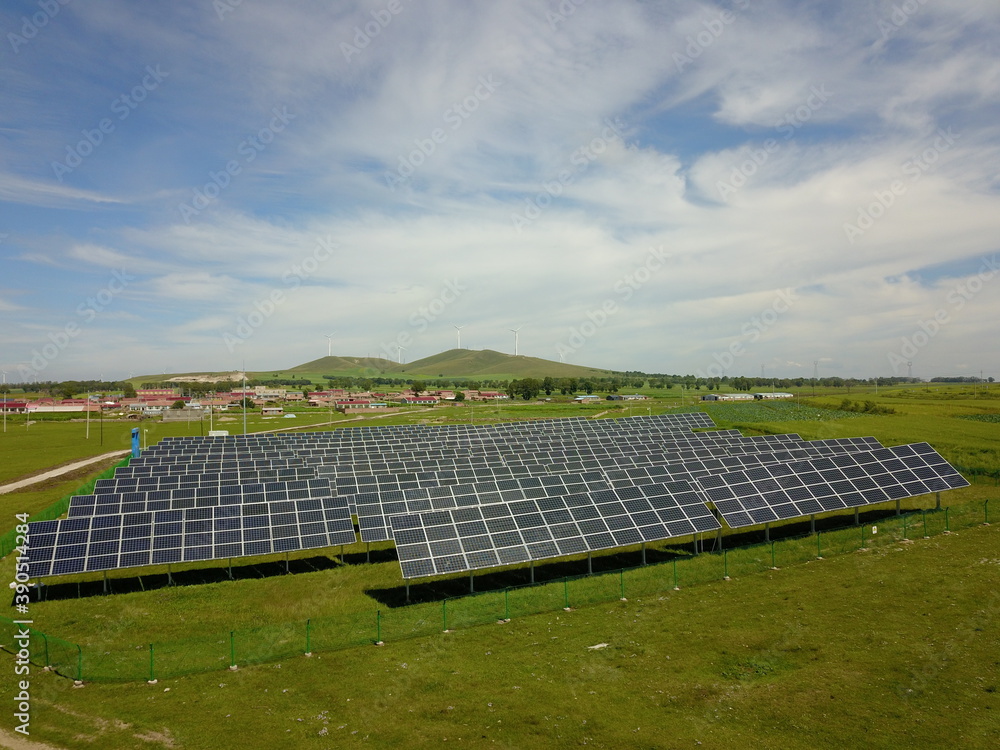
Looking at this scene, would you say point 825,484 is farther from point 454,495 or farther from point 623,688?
point 623,688

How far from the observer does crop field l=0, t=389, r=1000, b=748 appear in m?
14.9

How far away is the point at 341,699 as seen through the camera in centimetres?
1661

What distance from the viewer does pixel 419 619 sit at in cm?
2250

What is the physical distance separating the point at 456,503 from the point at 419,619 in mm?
8641

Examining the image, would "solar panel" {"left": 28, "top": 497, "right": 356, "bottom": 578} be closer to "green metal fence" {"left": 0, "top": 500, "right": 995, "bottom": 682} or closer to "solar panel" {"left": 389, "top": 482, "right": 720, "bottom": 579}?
"green metal fence" {"left": 0, "top": 500, "right": 995, "bottom": 682}

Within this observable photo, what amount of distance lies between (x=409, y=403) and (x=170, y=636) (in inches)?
6774

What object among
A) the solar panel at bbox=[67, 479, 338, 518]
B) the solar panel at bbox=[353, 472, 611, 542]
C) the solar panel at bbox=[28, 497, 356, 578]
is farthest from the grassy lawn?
the solar panel at bbox=[67, 479, 338, 518]

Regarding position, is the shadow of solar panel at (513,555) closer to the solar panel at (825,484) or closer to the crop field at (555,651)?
the crop field at (555,651)

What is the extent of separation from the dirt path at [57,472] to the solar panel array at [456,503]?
49.3 feet

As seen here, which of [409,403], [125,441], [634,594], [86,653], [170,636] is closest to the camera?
[86,653]

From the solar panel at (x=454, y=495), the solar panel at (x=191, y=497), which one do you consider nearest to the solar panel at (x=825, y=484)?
the solar panel at (x=454, y=495)

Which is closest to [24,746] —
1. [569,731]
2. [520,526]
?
[569,731]

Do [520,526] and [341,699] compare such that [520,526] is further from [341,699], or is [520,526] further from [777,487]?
[777,487]

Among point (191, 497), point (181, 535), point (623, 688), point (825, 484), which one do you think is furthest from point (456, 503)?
point (825, 484)
